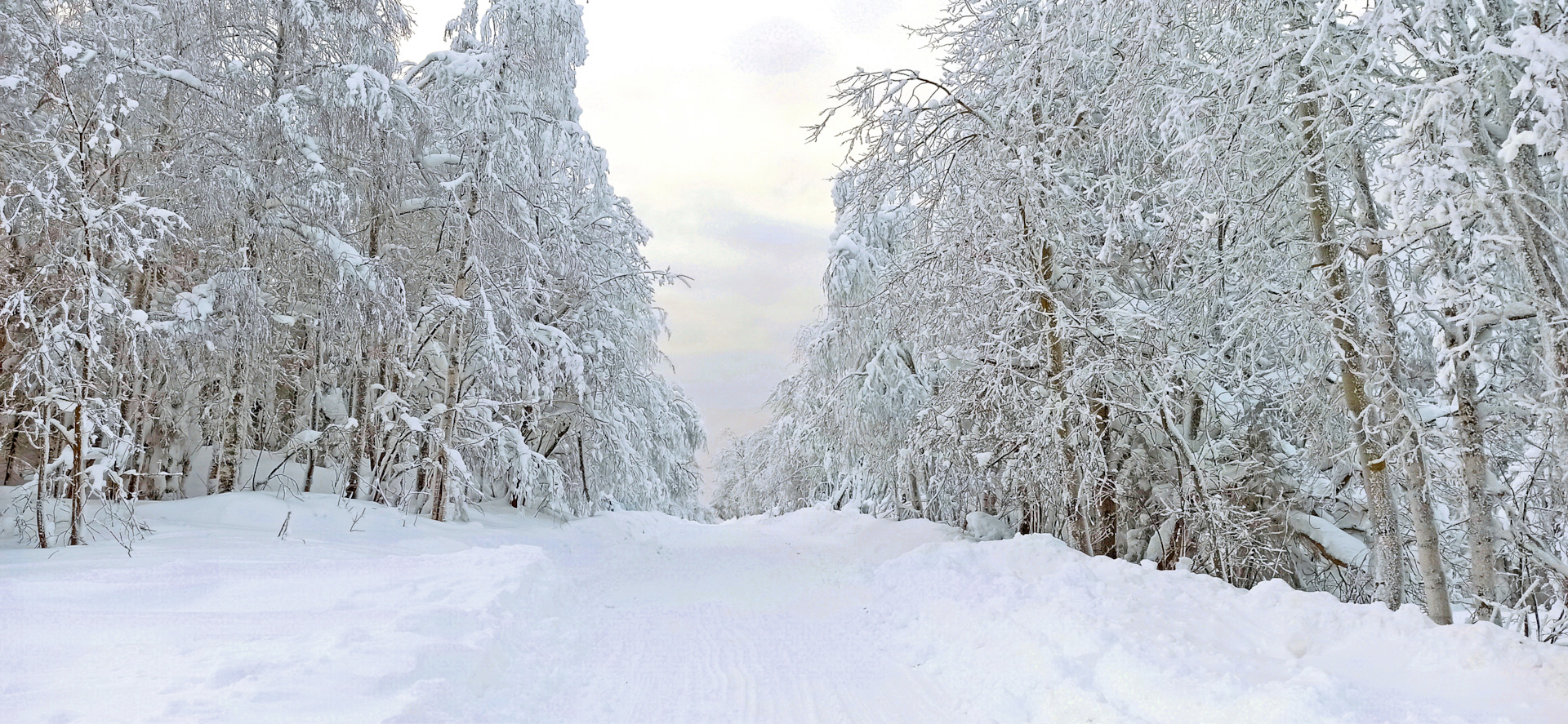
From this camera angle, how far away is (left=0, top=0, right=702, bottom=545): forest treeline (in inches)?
278

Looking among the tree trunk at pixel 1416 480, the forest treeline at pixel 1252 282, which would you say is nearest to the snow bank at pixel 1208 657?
the tree trunk at pixel 1416 480

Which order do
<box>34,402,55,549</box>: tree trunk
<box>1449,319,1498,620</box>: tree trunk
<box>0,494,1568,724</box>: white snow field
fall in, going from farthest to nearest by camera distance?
<box>34,402,55,549</box>: tree trunk
<box>1449,319,1498,620</box>: tree trunk
<box>0,494,1568,724</box>: white snow field

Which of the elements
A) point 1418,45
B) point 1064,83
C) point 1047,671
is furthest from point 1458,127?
point 1064,83

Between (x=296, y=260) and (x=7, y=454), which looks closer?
(x=7, y=454)

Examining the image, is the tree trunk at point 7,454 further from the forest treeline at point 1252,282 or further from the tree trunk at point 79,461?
the forest treeline at point 1252,282

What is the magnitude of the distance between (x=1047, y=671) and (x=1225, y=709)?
3.58ft

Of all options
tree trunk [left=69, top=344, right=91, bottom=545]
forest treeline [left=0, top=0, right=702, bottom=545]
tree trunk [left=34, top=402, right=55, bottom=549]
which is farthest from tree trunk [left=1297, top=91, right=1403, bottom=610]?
tree trunk [left=34, top=402, right=55, bottom=549]

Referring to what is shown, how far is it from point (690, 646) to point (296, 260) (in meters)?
7.94

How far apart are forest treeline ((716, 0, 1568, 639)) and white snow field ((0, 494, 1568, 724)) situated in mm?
1006

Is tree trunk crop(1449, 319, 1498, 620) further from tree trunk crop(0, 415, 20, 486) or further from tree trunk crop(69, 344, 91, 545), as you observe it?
tree trunk crop(0, 415, 20, 486)

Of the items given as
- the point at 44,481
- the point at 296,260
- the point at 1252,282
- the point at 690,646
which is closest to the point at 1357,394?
the point at 1252,282

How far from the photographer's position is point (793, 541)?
1480 cm

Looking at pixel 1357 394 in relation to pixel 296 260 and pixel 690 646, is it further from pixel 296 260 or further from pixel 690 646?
pixel 296 260

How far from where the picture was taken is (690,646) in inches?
236
